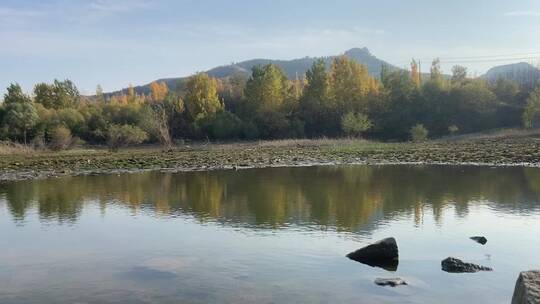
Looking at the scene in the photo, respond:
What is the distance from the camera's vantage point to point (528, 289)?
264 inches

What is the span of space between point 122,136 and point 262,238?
161 ft

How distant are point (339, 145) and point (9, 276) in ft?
154

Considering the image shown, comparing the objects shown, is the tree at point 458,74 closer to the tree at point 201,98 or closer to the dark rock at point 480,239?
the tree at point 201,98

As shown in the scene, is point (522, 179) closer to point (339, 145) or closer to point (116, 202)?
point (116, 202)

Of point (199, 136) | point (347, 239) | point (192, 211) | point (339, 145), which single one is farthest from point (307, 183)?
point (199, 136)

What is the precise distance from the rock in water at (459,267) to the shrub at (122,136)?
172 feet

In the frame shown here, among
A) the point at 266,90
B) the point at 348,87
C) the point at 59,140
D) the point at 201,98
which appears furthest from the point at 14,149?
the point at 348,87

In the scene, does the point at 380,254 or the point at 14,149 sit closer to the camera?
the point at 380,254

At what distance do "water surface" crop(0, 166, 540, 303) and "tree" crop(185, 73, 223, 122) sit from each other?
53.7 metres

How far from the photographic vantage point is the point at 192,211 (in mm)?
19250

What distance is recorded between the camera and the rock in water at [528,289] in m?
6.55

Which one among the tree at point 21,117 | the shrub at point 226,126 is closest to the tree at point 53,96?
the tree at point 21,117

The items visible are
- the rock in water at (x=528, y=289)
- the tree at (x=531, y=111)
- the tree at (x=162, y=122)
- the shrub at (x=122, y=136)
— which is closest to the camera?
the rock in water at (x=528, y=289)

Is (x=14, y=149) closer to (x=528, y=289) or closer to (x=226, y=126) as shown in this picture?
(x=226, y=126)
